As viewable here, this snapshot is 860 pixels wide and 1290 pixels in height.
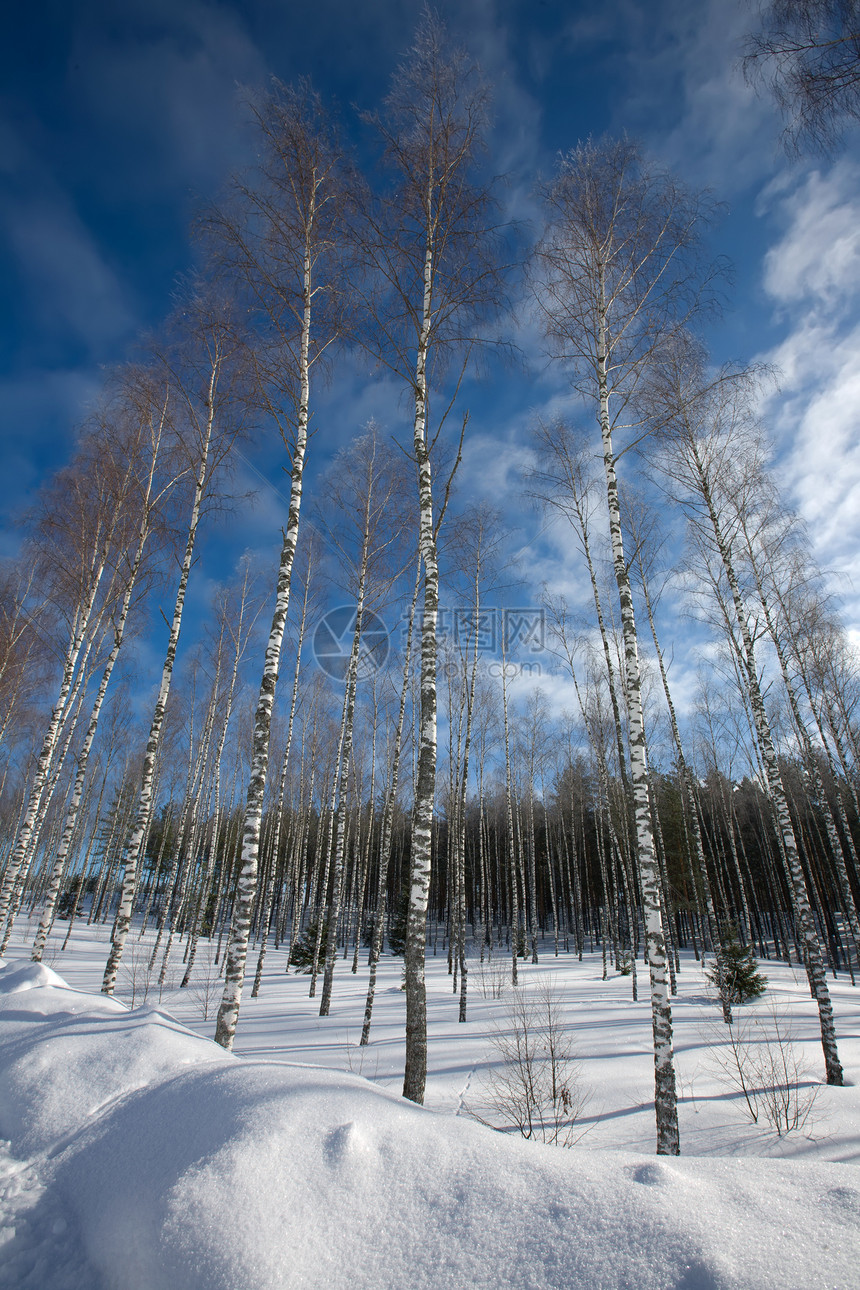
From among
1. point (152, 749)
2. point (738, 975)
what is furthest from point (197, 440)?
point (738, 975)

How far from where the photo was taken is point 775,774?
841cm

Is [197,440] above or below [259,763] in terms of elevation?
above

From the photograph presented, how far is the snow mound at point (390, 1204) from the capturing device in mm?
1561

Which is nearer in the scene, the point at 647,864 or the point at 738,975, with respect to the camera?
the point at 647,864

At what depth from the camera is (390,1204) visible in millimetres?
1833

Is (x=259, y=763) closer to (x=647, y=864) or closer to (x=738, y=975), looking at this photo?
(x=647, y=864)

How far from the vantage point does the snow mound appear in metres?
1.56

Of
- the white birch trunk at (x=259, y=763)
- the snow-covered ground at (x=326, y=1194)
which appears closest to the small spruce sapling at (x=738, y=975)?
the white birch trunk at (x=259, y=763)

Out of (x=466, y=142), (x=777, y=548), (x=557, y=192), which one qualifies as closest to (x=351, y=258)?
(x=466, y=142)

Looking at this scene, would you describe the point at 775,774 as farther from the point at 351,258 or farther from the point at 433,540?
the point at 351,258

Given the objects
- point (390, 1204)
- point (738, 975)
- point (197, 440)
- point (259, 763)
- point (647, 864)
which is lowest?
point (738, 975)

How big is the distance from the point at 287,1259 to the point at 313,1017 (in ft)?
35.7

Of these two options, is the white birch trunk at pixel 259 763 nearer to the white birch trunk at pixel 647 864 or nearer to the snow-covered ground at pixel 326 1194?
the snow-covered ground at pixel 326 1194

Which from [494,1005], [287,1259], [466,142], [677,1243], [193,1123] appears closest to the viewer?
[677,1243]
